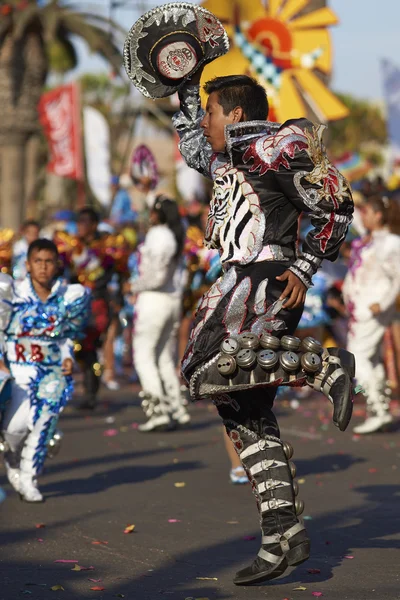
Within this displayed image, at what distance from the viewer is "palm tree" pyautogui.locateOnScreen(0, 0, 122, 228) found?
26.9 metres

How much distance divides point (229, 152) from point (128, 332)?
13665mm

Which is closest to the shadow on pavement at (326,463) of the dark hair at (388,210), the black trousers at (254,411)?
the dark hair at (388,210)

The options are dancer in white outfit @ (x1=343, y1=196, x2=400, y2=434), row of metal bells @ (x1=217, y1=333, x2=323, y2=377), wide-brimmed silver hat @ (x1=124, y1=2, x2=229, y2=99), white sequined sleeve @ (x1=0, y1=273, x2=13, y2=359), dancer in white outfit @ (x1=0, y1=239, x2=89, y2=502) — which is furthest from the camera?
dancer in white outfit @ (x1=343, y1=196, x2=400, y2=434)

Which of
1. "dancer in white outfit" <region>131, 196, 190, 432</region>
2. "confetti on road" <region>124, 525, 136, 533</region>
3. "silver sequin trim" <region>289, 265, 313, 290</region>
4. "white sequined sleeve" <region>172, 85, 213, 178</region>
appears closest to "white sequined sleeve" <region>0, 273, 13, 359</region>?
"confetti on road" <region>124, 525, 136, 533</region>

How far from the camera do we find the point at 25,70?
2733cm

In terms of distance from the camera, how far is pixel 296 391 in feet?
46.8

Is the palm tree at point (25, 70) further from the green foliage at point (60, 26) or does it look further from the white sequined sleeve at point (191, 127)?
the white sequined sleeve at point (191, 127)

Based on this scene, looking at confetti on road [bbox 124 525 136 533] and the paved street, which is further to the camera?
confetti on road [bbox 124 525 136 533]

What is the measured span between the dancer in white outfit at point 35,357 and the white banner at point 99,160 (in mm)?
15452

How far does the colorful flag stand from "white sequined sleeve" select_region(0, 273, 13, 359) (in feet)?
55.5

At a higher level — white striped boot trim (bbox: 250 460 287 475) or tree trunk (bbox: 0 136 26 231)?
tree trunk (bbox: 0 136 26 231)

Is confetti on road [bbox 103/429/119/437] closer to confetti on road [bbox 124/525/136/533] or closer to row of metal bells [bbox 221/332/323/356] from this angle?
confetti on road [bbox 124/525/136/533]

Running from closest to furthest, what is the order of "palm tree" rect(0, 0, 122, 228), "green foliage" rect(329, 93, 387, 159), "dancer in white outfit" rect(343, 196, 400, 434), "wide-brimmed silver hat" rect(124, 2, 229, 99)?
"wide-brimmed silver hat" rect(124, 2, 229, 99)
"dancer in white outfit" rect(343, 196, 400, 434)
"palm tree" rect(0, 0, 122, 228)
"green foliage" rect(329, 93, 387, 159)

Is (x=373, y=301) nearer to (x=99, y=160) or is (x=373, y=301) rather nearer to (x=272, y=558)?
(x=272, y=558)
